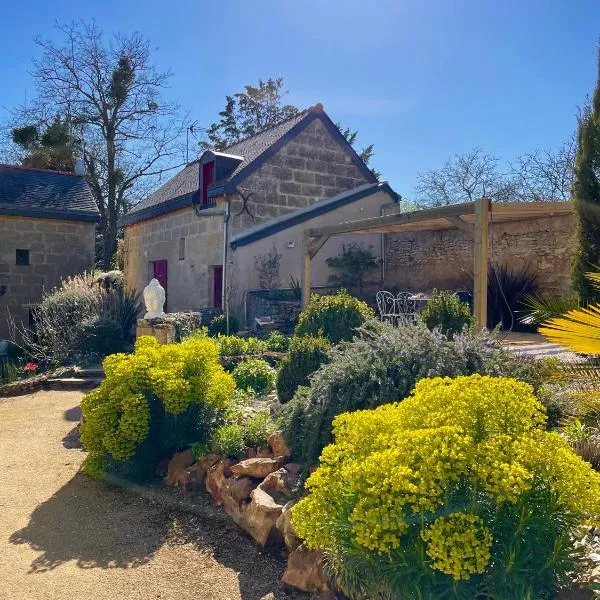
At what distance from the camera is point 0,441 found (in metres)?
6.48

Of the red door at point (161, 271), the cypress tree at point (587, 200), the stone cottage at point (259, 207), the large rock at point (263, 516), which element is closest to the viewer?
the large rock at point (263, 516)

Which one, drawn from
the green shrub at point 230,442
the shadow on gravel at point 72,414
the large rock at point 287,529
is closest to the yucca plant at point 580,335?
the large rock at point 287,529

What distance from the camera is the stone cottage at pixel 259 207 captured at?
42.0ft

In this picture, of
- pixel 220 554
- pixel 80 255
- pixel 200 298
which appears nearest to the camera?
pixel 220 554

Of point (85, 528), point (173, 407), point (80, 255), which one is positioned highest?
point (80, 255)

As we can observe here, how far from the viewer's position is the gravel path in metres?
3.42

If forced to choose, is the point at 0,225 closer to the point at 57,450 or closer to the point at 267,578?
the point at 57,450

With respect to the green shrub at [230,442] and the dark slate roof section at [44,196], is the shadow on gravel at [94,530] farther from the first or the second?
the dark slate roof section at [44,196]

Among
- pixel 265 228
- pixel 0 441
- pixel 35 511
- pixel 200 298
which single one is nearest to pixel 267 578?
pixel 35 511

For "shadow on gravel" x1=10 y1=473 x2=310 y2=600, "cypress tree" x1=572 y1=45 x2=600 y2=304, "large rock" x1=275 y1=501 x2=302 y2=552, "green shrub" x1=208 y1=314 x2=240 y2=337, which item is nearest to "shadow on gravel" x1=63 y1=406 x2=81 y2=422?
"shadow on gravel" x1=10 y1=473 x2=310 y2=600

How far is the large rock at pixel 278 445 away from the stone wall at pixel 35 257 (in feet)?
41.5

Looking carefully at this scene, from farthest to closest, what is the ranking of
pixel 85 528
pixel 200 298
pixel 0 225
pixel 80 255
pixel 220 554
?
pixel 80 255, pixel 0 225, pixel 200 298, pixel 85 528, pixel 220 554

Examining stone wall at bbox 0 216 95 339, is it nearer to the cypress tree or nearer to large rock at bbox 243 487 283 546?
large rock at bbox 243 487 283 546

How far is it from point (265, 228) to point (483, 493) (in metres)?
10.9
